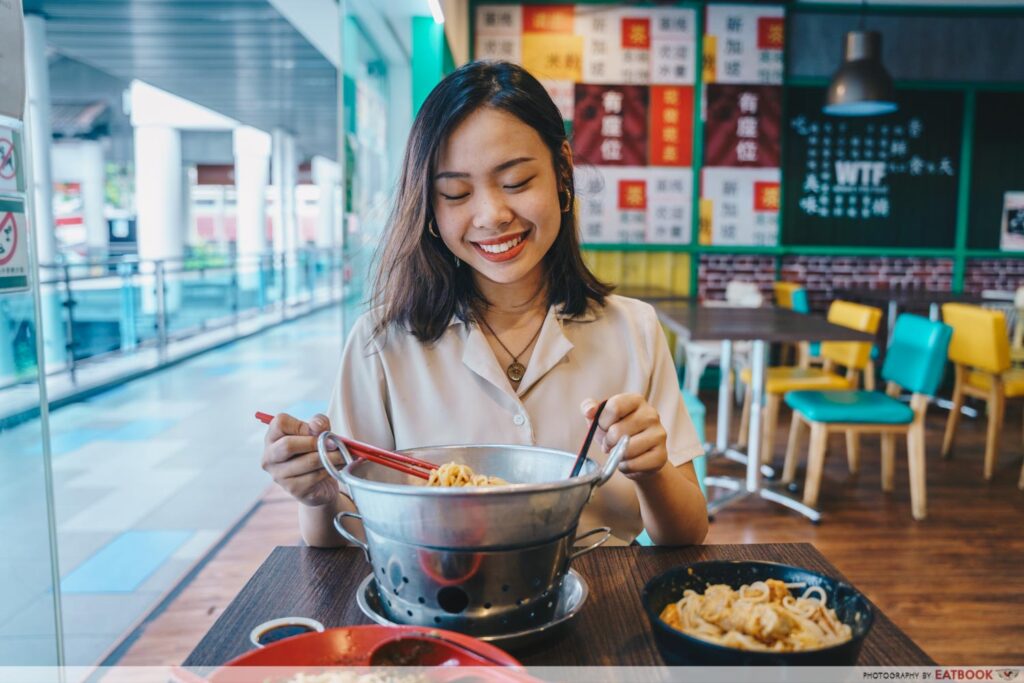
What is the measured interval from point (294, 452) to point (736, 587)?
1.78ft

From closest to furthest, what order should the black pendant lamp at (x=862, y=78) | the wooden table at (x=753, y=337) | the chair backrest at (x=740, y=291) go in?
the wooden table at (x=753, y=337) → the black pendant lamp at (x=862, y=78) → the chair backrest at (x=740, y=291)

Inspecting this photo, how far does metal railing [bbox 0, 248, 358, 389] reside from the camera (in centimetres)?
557

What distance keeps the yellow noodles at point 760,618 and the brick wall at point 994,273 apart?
6.47m

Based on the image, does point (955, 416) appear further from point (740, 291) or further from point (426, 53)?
point (426, 53)

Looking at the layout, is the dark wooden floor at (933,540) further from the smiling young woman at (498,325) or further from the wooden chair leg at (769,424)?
the smiling young woman at (498,325)

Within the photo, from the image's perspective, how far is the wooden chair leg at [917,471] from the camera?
350 centimetres

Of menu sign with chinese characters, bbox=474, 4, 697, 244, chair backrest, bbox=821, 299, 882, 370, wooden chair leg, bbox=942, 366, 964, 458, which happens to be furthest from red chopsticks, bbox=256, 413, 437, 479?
menu sign with chinese characters, bbox=474, 4, 697, 244

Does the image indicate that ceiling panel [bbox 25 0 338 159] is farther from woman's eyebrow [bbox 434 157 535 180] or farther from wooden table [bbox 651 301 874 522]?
woman's eyebrow [bbox 434 157 535 180]


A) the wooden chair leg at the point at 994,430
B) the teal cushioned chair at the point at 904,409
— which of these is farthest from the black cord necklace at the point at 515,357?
the wooden chair leg at the point at 994,430

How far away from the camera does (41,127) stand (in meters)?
5.82

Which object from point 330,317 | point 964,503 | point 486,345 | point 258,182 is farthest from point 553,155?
point 258,182

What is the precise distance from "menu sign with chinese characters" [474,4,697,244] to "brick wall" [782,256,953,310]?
1.01m

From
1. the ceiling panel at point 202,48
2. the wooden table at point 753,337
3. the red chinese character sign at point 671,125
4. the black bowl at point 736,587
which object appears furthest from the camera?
the red chinese character sign at point 671,125

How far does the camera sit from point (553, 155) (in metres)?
1.25
